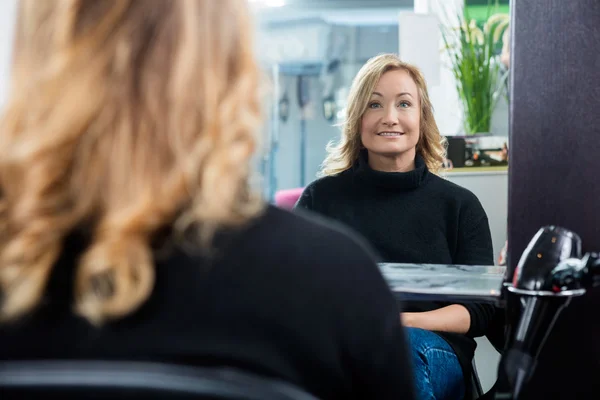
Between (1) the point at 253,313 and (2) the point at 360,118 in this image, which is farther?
(2) the point at 360,118

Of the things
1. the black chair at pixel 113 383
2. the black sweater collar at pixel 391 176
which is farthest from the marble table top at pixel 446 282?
the black chair at pixel 113 383

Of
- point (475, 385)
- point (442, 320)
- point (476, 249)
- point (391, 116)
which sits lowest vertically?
point (475, 385)

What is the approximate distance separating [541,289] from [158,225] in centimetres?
49

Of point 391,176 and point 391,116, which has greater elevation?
point 391,116

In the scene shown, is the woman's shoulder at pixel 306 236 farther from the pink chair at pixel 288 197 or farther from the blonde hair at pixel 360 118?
the pink chair at pixel 288 197

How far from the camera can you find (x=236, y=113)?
1.82ft

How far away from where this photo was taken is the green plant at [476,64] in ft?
3.89

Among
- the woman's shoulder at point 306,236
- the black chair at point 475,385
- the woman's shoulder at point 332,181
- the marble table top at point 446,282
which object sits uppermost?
the woman's shoulder at point 306,236

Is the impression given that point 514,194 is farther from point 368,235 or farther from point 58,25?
point 58,25

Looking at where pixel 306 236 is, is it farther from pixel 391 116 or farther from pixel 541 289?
pixel 391 116

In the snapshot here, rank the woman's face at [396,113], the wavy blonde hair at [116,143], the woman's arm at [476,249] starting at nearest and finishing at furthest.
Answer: the wavy blonde hair at [116,143]
the woman's arm at [476,249]
the woman's face at [396,113]

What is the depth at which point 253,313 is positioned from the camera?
510mm

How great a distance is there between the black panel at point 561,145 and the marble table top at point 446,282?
6 centimetres

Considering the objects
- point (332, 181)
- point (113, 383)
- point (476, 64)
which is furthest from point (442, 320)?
point (113, 383)
